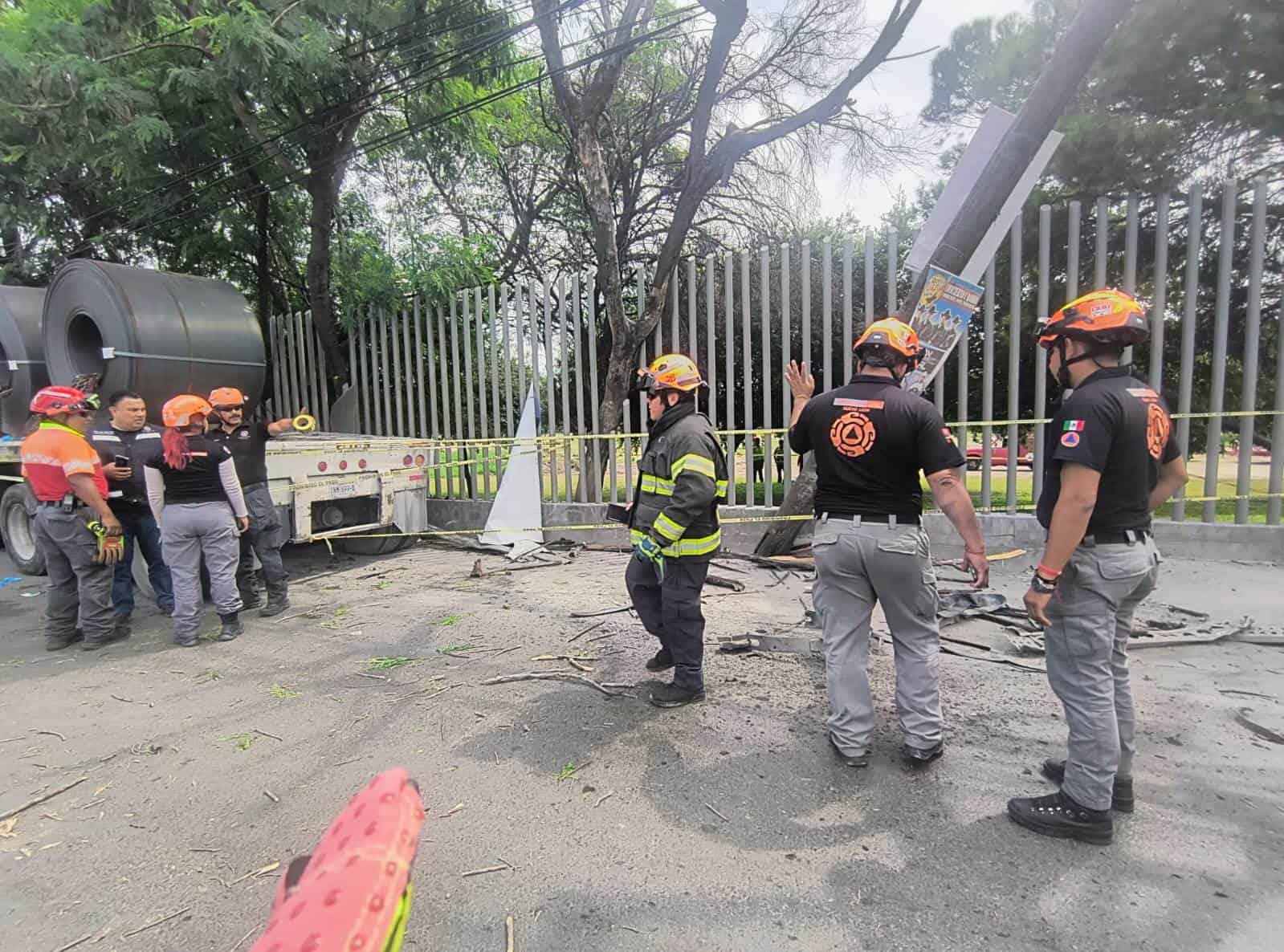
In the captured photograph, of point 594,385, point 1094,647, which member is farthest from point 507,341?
point 1094,647

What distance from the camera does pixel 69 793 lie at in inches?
115

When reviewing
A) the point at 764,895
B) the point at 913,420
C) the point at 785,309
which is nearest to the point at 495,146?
the point at 785,309

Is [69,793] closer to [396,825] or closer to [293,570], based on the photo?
[396,825]

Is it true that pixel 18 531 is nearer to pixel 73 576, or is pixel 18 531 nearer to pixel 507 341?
pixel 73 576

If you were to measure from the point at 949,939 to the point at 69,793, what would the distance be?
339 cm

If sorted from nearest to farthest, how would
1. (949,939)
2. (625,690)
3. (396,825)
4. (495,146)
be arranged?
(396,825) < (949,939) < (625,690) < (495,146)

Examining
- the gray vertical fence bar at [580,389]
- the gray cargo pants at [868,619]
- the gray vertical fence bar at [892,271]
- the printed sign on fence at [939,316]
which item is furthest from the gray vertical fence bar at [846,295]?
the gray cargo pants at [868,619]

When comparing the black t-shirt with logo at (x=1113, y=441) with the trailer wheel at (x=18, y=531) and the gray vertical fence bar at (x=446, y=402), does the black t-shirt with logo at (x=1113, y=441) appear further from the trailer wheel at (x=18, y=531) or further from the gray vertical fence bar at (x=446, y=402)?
the trailer wheel at (x=18, y=531)

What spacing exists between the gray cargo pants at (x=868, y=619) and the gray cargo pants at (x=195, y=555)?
4.07 meters

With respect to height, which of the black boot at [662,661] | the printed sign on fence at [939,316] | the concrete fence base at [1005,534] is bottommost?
the black boot at [662,661]

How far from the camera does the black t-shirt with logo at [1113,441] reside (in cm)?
228

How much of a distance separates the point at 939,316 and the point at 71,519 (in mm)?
5788

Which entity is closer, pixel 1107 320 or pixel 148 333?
pixel 1107 320

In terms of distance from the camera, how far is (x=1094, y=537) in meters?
2.38
